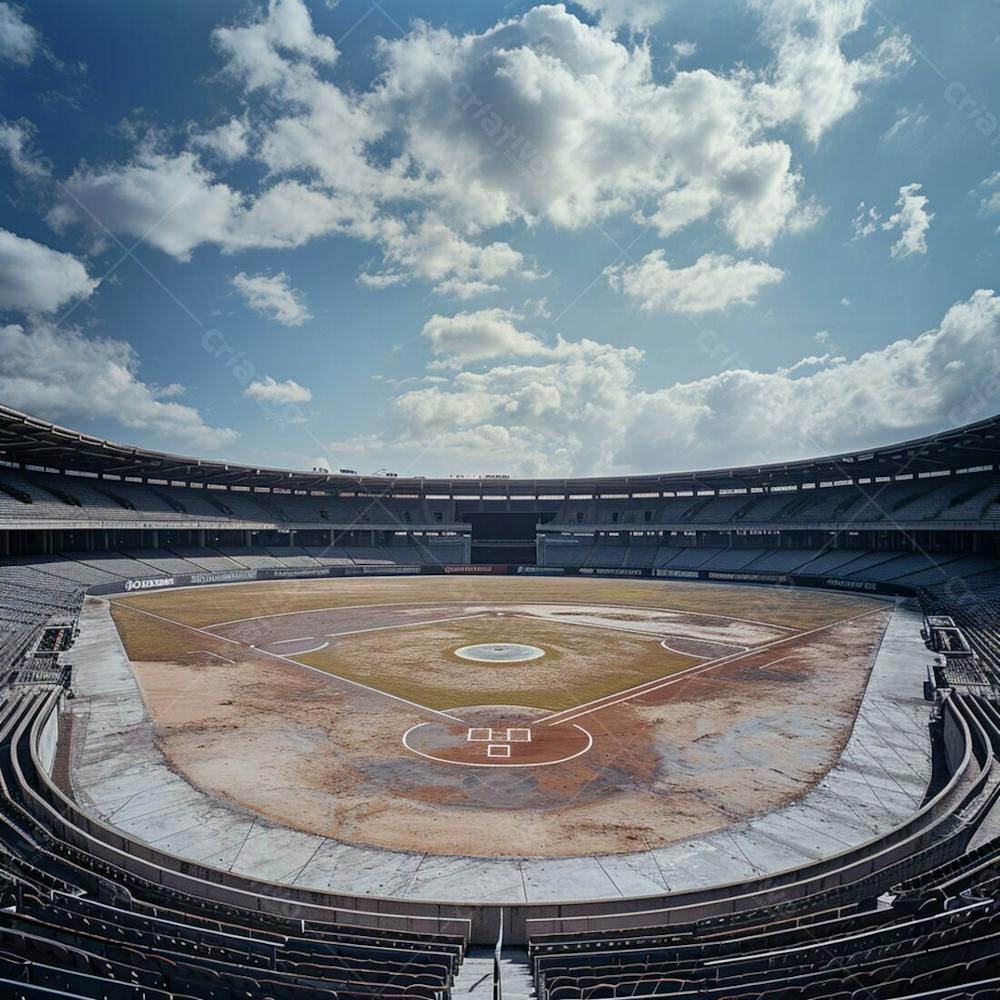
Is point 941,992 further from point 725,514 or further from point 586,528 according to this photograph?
point 586,528

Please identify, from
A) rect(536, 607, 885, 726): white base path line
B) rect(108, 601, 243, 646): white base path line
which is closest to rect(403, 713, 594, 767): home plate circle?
rect(536, 607, 885, 726): white base path line

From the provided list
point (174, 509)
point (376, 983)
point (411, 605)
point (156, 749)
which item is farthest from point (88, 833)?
point (174, 509)

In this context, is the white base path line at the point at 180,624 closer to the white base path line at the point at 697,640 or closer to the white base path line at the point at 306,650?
the white base path line at the point at 306,650

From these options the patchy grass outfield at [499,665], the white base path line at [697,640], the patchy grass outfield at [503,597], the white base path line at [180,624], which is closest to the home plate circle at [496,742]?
the patchy grass outfield at [499,665]

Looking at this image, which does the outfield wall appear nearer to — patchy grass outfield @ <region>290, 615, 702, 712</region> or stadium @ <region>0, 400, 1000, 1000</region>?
stadium @ <region>0, 400, 1000, 1000</region>

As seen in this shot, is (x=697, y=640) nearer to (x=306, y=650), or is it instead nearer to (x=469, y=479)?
(x=306, y=650)

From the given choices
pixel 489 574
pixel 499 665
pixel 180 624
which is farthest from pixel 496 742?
pixel 489 574
